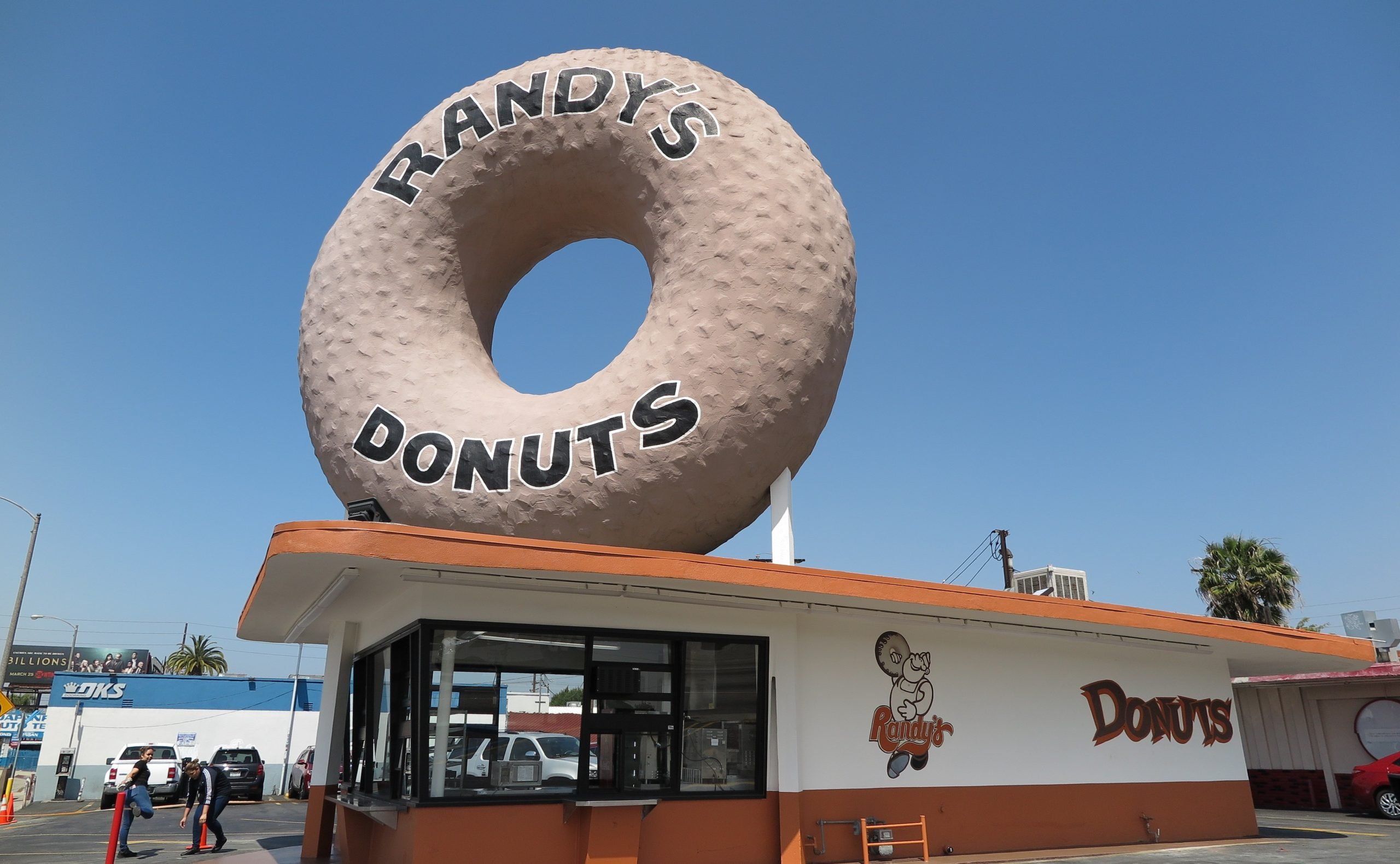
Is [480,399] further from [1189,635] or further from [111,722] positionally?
[111,722]

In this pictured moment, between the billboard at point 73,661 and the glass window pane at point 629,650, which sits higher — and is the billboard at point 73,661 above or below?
above

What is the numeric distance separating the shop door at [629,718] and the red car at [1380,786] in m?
15.0

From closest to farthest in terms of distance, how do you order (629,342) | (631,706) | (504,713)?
(504,713), (631,706), (629,342)

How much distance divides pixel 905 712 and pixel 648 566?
3925 millimetres

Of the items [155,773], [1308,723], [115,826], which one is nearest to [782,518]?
[115,826]

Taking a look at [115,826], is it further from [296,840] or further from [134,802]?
[296,840]

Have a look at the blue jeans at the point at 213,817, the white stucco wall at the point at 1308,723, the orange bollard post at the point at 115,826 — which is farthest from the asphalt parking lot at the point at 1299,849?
the blue jeans at the point at 213,817

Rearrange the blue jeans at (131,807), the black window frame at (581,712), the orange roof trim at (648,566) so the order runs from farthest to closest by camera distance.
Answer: the blue jeans at (131,807), the black window frame at (581,712), the orange roof trim at (648,566)

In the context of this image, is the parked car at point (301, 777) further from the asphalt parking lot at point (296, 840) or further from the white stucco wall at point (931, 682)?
the white stucco wall at point (931, 682)

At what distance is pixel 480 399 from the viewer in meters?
9.16

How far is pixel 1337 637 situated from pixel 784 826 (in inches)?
336

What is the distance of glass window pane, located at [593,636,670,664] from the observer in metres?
8.20

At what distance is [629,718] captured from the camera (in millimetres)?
8133

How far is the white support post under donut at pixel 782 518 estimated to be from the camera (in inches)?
351
